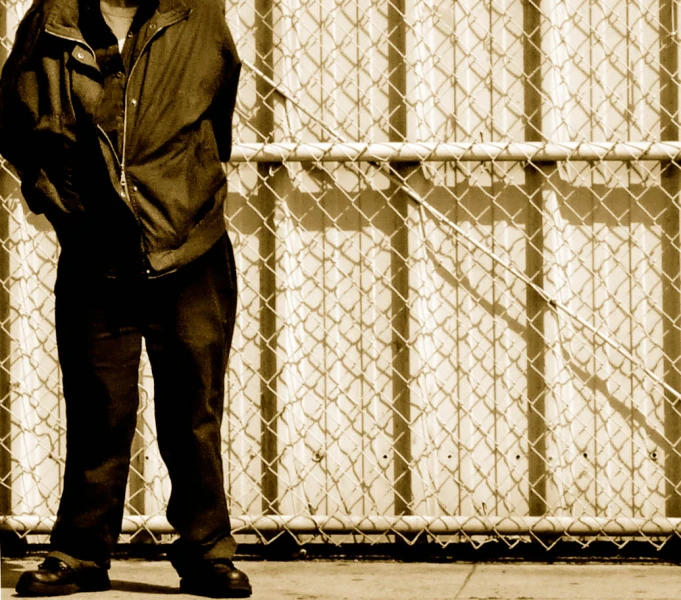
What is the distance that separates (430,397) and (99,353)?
4.94ft

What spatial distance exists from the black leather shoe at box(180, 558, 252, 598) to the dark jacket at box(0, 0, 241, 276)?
1068 millimetres

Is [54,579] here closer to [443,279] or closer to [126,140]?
[126,140]

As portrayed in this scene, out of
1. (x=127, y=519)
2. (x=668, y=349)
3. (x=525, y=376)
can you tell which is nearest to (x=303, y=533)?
(x=127, y=519)

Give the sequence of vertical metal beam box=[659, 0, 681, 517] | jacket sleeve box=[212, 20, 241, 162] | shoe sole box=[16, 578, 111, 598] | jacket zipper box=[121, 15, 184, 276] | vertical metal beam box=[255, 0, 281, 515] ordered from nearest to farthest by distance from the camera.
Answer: jacket zipper box=[121, 15, 184, 276]
shoe sole box=[16, 578, 111, 598]
jacket sleeve box=[212, 20, 241, 162]
vertical metal beam box=[659, 0, 681, 517]
vertical metal beam box=[255, 0, 281, 515]

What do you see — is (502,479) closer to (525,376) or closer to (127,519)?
(525,376)

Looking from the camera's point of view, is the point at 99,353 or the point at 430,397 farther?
the point at 430,397

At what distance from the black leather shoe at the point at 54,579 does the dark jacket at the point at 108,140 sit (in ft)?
3.59

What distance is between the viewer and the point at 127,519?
5172 mm

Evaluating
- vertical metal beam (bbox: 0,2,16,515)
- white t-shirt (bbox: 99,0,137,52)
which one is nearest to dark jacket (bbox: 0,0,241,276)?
white t-shirt (bbox: 99,0,137,52)

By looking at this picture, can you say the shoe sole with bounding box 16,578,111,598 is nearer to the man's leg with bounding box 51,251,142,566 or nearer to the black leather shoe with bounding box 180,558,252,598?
the man's leg with bounding box 51,251,142,566

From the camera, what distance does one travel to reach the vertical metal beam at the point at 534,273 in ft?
16.9

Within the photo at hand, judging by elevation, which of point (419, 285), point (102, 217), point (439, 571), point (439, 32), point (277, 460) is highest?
point (439, 32)

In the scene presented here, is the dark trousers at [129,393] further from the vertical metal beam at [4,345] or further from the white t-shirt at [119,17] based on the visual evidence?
the vertical metal beam at [4,345]

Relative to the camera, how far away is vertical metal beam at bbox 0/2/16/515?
5.29 meters
